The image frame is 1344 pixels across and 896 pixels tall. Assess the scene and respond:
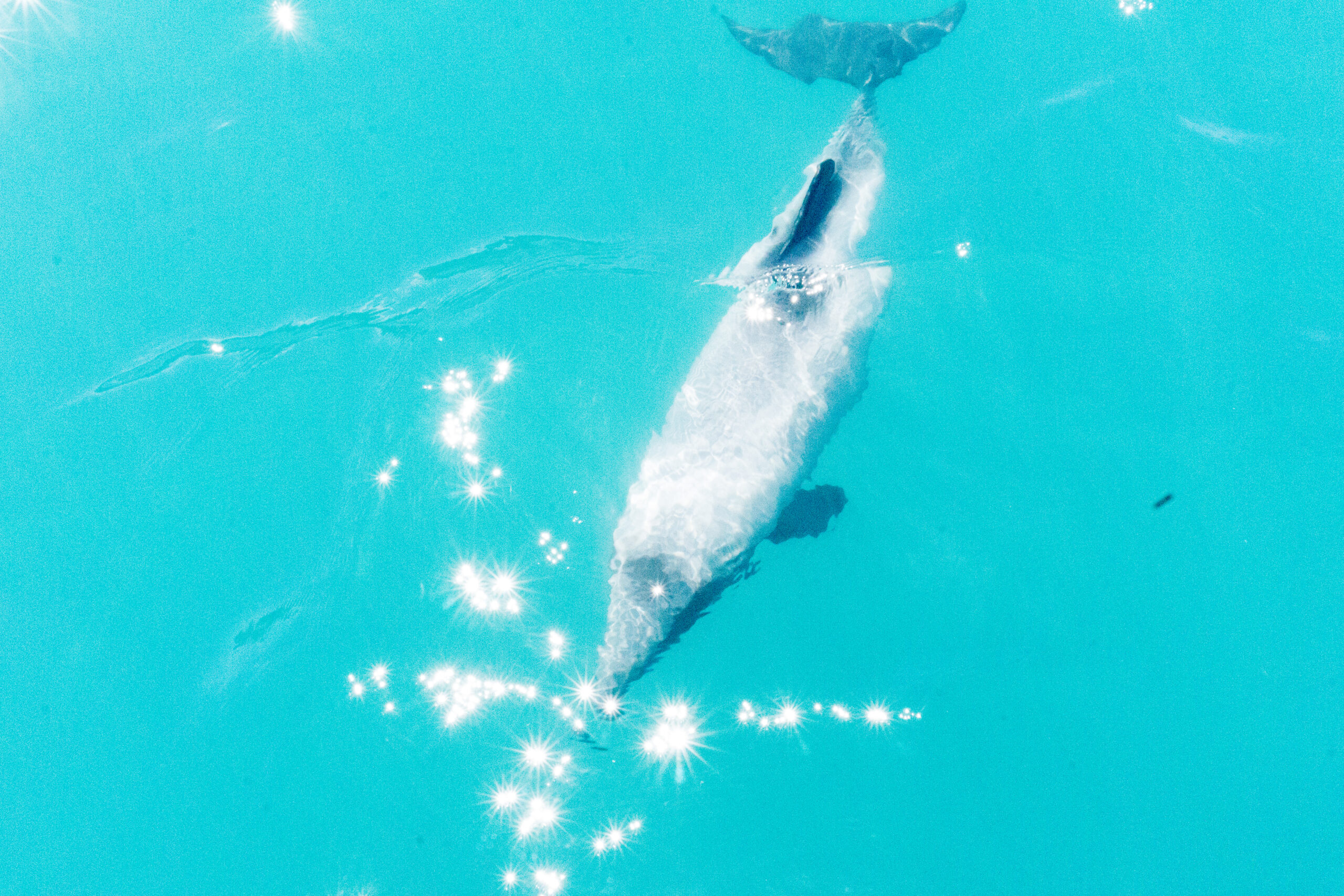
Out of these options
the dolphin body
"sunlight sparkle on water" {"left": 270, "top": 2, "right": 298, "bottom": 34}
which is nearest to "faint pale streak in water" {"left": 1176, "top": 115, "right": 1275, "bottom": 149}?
the dolphin body

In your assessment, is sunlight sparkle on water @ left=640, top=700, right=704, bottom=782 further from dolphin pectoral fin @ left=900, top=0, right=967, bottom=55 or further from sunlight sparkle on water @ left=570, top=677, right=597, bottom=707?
dolphin pectoral fin @ left=900, top=0, right=967, bottom=55

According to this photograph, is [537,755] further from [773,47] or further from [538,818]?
[773,47]

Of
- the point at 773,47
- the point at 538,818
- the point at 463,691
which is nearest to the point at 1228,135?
the point at 773,47

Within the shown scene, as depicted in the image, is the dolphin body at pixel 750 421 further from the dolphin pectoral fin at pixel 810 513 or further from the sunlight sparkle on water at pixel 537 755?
the sunlight sparkle on water at pixel 537 755

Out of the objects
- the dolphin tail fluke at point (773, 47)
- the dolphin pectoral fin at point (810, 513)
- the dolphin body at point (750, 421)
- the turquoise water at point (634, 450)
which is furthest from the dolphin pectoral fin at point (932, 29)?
the dolphin pectoral fin at point (810, 513)

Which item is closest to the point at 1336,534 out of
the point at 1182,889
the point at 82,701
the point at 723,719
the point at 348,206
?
the point at 1182,889

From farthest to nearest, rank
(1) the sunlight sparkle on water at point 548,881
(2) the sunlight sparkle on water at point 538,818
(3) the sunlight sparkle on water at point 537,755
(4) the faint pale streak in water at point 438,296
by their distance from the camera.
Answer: (4) the faint pale streak in water at point 438,296, (3) the sunlight sparkle on water at point 537,755, (2) the sunlight sparkle on water at point 538,818, (1) the sunlight sparkle on water at point 548,881
